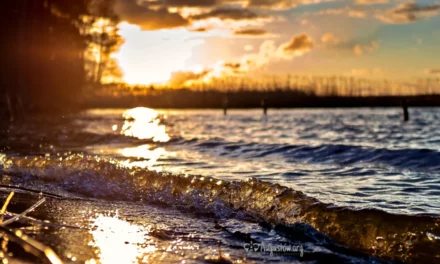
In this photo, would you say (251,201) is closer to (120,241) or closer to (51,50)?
(120,241)

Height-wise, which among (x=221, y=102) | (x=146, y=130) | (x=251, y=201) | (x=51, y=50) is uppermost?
(x=51, y=50)

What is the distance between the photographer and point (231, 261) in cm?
328

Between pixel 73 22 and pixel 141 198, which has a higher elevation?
pixel 73 22

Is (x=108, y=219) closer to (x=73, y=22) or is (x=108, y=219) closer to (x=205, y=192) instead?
(x=205, y=192)

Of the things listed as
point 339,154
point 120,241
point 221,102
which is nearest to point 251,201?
point 120,241

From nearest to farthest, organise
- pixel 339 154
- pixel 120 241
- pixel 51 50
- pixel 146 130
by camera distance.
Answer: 1. pixel 120 241
2. pixel 339 154
3. pixel 146 130
4. pixel 51 50

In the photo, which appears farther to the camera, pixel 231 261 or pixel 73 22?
pixel 73 22

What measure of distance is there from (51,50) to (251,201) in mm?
31991

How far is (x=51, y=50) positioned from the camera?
34.2m

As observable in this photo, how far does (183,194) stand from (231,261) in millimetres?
2683

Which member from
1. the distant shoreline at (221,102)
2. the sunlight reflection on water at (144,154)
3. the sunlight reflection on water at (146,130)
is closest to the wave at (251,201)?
the sunlight reflection on water at (144,154)

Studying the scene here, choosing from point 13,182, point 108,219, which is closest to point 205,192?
point 108,219

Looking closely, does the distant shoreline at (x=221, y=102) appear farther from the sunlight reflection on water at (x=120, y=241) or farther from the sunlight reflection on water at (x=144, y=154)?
the sunlight reflection on water at (x=120, y=241)

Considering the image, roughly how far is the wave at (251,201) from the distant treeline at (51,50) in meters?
21.1
